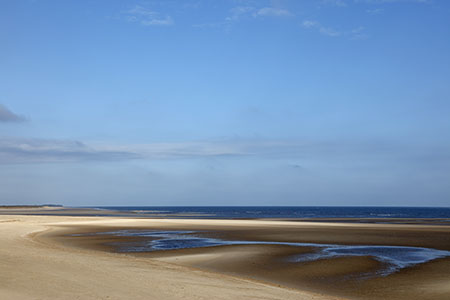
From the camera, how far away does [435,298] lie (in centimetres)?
1382

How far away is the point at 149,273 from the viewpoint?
15.4m

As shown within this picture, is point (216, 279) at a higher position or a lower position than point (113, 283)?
lower

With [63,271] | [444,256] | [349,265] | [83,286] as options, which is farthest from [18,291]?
[444,256]

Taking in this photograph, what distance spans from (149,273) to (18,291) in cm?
532

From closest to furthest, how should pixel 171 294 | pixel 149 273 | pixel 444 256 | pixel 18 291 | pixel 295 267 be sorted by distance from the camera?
pixel 18 291 < pixel 171 294 < pixel 149 273 < pixel 295 267 < pixel 444 256

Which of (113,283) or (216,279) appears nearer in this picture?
(113,283)

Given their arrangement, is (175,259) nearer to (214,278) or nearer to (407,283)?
(214,278)

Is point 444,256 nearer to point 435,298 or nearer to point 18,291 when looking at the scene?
point 435,298

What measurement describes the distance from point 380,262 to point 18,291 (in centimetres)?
1698

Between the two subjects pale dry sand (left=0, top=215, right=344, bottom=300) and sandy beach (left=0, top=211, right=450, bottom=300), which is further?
sandy beach (left=0, top=211, right=450, bottom=300)

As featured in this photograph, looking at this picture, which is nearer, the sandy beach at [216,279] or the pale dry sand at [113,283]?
the pale dry sand at [113,283]

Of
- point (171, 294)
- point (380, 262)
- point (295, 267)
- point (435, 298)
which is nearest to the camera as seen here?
point (171, 294)

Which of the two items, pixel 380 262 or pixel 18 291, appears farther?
pixel 380 262

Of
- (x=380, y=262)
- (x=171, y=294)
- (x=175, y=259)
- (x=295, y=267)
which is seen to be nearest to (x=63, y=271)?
(x=171, y=294)
